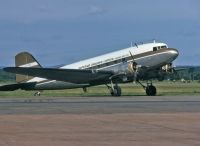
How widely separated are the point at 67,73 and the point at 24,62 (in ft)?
24.2

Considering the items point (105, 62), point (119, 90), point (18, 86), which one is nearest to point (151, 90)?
point (119, 90)

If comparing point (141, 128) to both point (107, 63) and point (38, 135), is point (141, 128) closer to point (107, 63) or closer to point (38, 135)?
point (38, 135)

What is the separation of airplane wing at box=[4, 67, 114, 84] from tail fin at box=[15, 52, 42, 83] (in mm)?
5060

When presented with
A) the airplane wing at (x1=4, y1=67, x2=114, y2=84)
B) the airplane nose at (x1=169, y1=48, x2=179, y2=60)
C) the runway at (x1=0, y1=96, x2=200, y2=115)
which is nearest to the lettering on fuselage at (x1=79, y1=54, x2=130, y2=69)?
the airplane wing at (x1=4, y1=67, x2=114, y2=84)

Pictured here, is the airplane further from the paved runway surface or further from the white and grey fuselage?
the paved runway surface

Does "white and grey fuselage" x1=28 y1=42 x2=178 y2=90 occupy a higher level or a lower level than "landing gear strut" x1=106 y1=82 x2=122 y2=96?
higher

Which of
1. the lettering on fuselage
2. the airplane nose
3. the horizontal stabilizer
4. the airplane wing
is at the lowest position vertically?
the horizontal stabilizer

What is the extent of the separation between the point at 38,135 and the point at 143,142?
3.31m

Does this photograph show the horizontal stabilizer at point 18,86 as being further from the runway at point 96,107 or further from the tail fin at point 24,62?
the runway at point 96,107

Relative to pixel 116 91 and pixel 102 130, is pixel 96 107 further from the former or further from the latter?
pixel 116 91

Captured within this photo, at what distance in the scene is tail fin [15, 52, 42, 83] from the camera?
56.1m

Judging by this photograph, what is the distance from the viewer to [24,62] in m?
56.3

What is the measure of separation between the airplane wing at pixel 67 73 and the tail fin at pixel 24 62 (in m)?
5.06

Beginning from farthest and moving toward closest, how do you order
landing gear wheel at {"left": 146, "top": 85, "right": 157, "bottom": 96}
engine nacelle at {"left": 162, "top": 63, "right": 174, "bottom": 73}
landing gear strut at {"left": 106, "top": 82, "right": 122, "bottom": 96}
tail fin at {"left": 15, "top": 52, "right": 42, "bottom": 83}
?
tail fin at {"left": 15, "top": 52, "right": 42, "bottom": 83}
landing gear wheel at {"left": 146, "top": 85, "right": 157, "bottom": 96}
engine nacelle at {"left": 162, "top": 63, "right": 174, "bottom": 73}
landing gear strut at {"left": 106, "top": 82, "right": 122, "bottom": 96}
